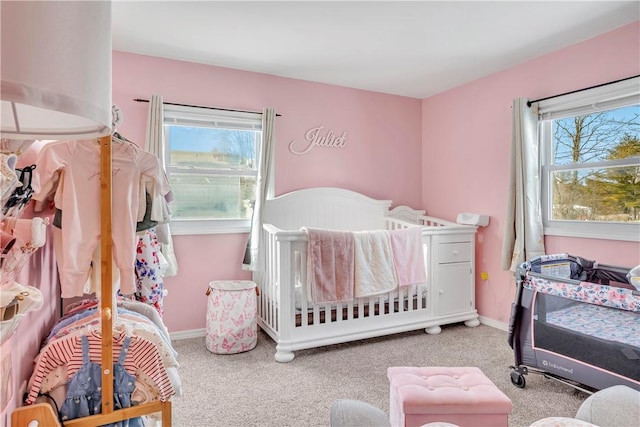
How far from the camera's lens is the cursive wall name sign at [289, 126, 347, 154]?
3498 millimetres

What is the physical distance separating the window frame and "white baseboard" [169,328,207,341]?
2.69ft

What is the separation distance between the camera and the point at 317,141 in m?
3.57

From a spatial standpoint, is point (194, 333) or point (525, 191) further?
point (194, 333)

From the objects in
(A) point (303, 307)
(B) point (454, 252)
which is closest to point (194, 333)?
(A) point (303, 307)

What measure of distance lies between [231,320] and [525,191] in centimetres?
246

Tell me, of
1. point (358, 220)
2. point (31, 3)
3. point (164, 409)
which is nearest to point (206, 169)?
point (358, 220)

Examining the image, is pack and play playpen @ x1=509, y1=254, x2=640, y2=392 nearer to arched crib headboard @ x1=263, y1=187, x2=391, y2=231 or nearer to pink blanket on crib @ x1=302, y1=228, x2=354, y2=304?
pink blanket on crib @ x1=302, y1=228, x2=354, y2=304

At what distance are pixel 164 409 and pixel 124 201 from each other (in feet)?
2.47

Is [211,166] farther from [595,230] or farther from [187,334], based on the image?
[595,230]

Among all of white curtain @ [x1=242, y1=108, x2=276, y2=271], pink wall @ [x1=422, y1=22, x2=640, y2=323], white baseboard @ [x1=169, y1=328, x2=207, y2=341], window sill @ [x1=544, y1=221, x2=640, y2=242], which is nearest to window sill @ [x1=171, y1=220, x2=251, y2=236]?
white curtain @ [x1=242, y1=108, x2=276, y2=271]

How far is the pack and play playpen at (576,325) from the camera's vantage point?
185 cm

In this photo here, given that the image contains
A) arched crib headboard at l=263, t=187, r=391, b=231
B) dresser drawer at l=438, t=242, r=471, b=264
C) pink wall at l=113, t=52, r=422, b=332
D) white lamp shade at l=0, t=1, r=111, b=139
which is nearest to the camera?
white lamp shade at l=0, t=1, r=111, b=139

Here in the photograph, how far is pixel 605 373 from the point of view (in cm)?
190

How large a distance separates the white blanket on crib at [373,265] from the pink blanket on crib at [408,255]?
2.1 inches
